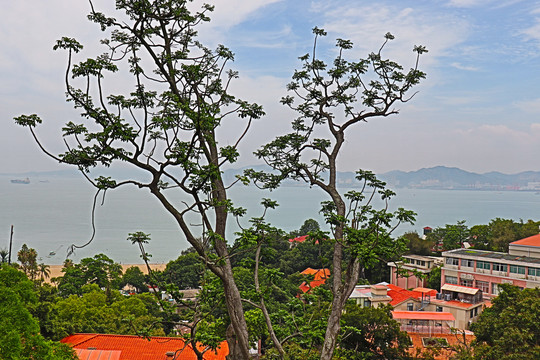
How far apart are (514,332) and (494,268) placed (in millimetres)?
10644

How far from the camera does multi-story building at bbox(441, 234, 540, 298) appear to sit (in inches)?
763

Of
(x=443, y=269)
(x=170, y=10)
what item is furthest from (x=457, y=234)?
(x=170, y=10)

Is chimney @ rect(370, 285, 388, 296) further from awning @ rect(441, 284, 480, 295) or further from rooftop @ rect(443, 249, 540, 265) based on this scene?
rooftop @ rect(443, 249, 540, 265)

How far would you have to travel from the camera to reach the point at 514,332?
35.0ft

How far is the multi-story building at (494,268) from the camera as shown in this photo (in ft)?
63.6

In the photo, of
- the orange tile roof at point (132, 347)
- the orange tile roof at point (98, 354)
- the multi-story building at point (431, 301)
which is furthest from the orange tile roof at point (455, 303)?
the orange tile roof at point (98, 354)

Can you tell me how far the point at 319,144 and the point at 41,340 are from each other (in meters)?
3.52

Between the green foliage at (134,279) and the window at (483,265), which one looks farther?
the green foliage at (134,279)

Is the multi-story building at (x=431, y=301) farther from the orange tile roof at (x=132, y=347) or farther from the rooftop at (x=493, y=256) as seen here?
the orange tile roof at (x=132, y=347)

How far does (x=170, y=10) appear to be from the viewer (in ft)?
12.4

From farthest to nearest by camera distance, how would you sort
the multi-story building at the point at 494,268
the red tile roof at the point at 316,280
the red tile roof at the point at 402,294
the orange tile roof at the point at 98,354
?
the multi-story building at the point at 494,268
the red tile roof at the point at 402,294
the orange tile roof at the point at 98,354
the red tile roof at the point at 316,280

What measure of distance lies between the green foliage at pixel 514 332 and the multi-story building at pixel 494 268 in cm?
737

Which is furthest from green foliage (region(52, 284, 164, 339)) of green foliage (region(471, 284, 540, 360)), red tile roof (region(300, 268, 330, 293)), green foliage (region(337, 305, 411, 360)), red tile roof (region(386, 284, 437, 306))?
red tile roof (region(386, 284, 437, 306))

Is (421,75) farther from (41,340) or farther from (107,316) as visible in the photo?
(107,316)
